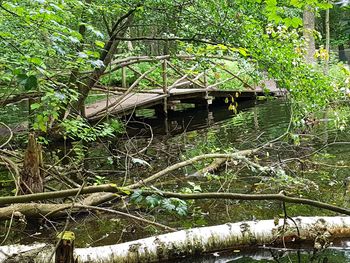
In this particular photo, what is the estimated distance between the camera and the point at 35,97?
21.1ft

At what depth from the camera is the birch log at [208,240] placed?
346 cm

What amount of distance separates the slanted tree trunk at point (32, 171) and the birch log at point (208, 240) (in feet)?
4.30

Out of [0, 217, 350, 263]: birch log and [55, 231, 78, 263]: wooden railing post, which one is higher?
[55, 231, 78, 263]: wooden railing post

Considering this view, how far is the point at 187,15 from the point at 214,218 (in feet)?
11.8

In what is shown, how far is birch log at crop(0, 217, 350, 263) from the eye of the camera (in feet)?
11.4

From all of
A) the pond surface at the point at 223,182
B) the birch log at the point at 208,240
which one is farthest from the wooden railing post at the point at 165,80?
the birch log at the point at 208,240

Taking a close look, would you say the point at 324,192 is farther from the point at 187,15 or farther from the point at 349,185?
the point at 187,15

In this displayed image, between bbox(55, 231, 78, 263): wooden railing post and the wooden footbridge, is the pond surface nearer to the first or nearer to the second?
bbox(55, 231, 78, 263): wooden railing post

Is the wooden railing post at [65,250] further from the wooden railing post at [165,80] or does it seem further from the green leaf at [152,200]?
the wooden railing post at [165,80]

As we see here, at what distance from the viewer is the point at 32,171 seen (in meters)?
4.78

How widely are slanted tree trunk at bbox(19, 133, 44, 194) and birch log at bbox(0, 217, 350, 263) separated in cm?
131

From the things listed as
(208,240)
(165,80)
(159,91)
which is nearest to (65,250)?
(208,240)

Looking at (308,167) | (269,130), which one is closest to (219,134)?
(269,130)

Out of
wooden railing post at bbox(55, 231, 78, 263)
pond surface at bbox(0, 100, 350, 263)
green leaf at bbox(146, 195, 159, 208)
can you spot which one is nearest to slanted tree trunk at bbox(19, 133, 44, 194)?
pond surface at bbox(0, 100, 350, 263)
